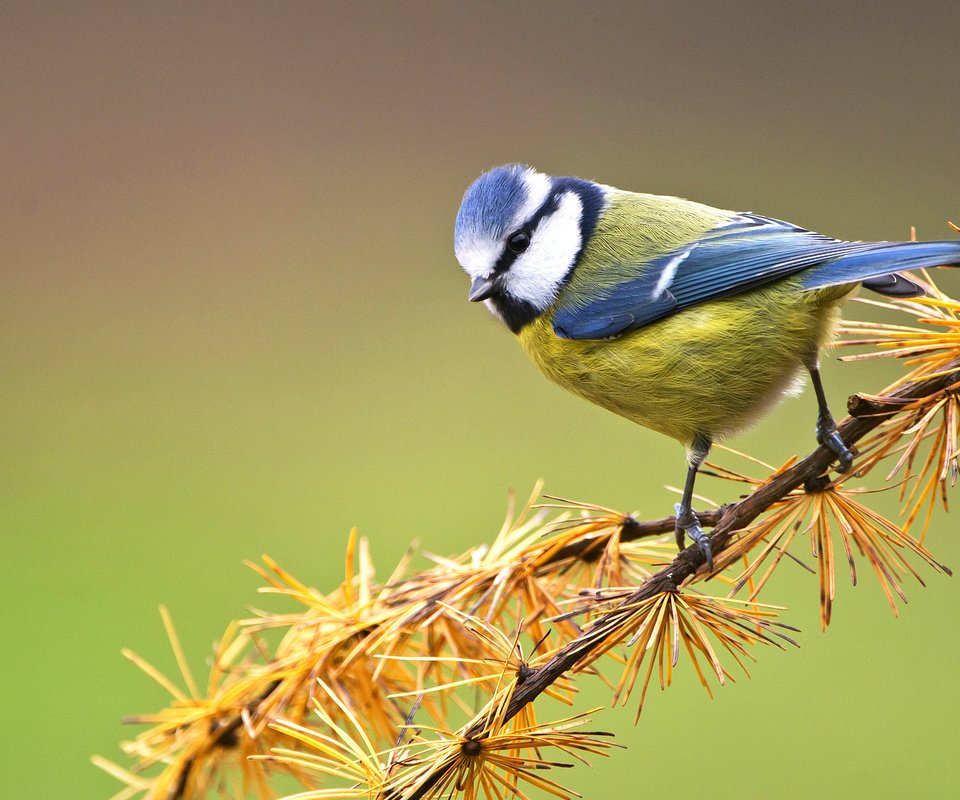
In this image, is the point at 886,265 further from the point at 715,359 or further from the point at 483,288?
the point at 483,288

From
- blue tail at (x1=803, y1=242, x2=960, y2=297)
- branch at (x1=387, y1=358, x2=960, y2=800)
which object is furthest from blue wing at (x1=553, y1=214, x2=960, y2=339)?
branch at (x1=387, y1=358, x2=960, y2=800)

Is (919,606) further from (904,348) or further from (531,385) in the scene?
(904,348)

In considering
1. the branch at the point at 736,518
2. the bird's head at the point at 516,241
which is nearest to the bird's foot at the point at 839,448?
the branch at the point at 736,518

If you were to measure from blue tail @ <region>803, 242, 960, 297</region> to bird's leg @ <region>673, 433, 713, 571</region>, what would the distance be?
0.63ft

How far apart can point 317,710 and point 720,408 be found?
1.76 feet

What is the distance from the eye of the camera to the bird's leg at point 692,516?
70 cm

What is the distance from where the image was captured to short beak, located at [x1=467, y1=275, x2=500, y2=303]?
1.19 meters

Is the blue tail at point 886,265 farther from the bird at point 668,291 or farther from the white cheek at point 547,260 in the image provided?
the white cheek at point 547,260

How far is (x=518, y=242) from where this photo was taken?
122 cm

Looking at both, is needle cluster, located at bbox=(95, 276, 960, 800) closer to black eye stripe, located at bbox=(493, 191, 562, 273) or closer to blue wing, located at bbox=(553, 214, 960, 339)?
blue wing, located at bbox=(553, 214, 960, 339)

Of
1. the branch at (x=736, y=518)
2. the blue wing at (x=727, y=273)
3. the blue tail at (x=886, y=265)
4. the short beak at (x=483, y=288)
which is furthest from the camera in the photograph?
the short beak at (x=483, y=288)

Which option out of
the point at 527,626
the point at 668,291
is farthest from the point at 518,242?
the point at 527,626

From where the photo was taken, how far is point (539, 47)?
390 cm

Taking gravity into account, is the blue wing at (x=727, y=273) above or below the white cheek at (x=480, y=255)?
below
